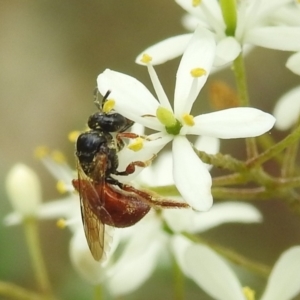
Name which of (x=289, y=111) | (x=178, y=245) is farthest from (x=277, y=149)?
(x=178, y=245)

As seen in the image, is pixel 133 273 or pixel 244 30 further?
pixel 133 273

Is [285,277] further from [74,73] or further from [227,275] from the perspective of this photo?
[74,73]

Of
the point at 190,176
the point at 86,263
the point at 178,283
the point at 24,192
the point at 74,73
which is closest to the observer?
the point at 190,176

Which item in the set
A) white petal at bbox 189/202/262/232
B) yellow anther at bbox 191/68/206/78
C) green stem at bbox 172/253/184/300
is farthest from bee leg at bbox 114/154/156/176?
white petal at bbox 189/202/262/232

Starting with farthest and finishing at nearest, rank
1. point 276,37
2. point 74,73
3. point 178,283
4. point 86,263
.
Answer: point 74,73, point 178,283, point 86,263, point 276,37

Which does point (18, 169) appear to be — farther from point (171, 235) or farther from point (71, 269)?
point (71, 269)

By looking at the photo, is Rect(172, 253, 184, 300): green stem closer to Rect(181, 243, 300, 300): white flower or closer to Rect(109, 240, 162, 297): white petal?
Rect(109, 240, 162, 297): white petal
